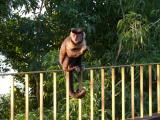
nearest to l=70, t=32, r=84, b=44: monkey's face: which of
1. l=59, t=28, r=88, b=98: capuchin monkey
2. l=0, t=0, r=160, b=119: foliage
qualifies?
l=59, t=28, r=88, b=98: capuchin monkey

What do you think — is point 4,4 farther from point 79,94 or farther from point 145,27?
point 79,94

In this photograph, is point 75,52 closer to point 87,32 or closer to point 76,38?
point 76,38

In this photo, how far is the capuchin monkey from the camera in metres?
2.12

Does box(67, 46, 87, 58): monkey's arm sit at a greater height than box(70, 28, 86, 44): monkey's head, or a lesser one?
lesser

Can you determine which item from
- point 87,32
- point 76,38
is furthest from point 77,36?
point 87,32

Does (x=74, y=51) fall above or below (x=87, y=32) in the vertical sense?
below

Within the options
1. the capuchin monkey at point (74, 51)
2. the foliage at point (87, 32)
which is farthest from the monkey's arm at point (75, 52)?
the foliage at point (87, 32)

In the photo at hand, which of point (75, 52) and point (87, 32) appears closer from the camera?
point (75, 52)

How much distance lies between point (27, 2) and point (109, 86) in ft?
4.32

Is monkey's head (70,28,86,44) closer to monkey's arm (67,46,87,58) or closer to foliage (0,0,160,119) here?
monkey's arm (67,46,87,58)

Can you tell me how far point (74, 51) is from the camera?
215 centimetres

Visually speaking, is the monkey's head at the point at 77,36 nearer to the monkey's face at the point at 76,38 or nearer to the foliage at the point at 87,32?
the monkey's face at the point at 76,38

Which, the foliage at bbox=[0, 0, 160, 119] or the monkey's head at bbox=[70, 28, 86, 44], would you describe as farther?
the foliage at bbox=[0, 0, 160, 119]

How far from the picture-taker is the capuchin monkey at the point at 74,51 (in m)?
2.12
